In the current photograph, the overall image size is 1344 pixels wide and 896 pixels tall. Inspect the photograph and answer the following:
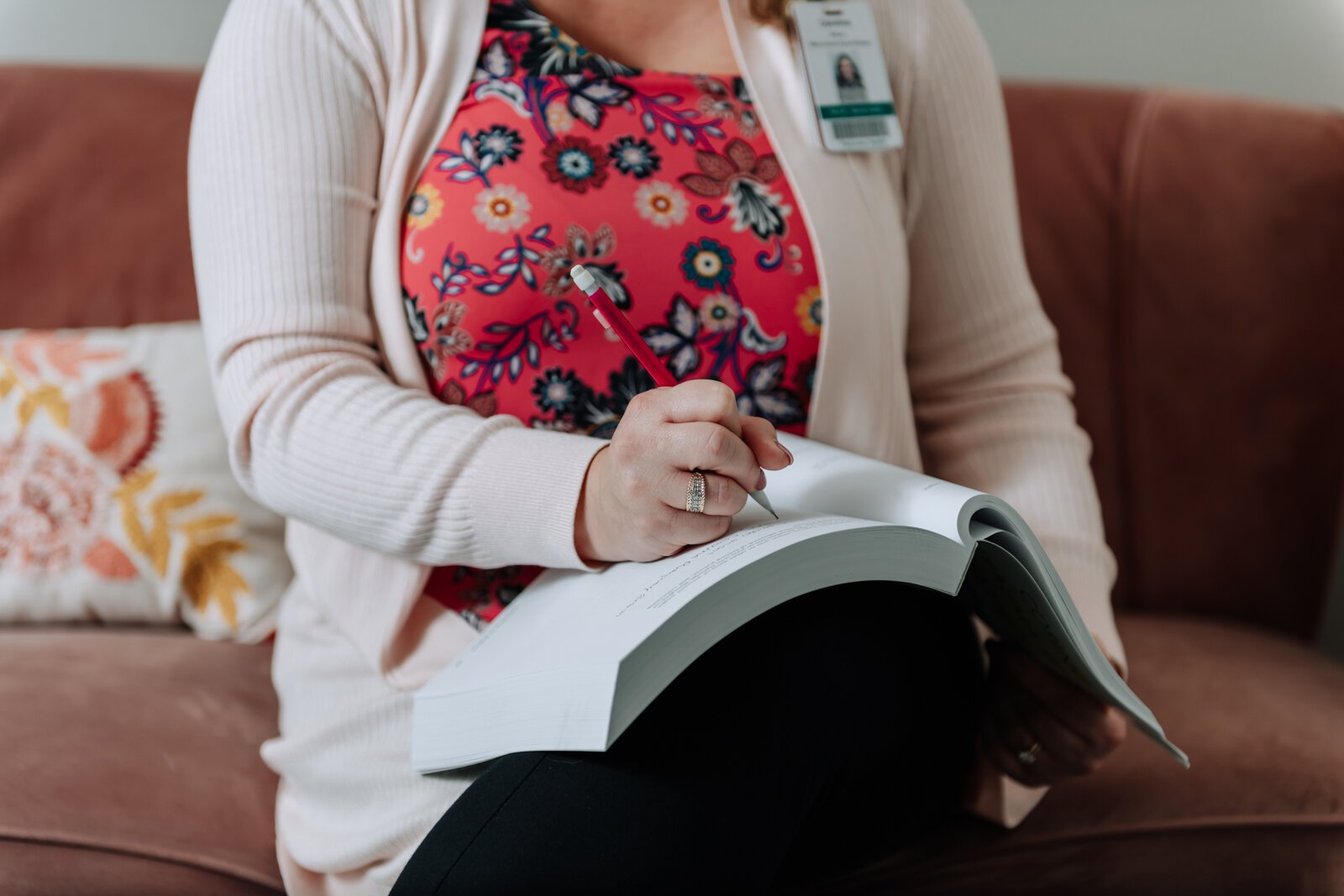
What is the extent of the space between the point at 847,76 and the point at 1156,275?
0.58 meters

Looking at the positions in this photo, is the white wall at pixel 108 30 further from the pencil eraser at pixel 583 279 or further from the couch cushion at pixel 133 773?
the pencil eraser at pixel 583 279

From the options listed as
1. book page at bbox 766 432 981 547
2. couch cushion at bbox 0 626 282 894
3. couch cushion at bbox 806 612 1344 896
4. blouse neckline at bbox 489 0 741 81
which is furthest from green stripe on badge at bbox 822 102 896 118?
couch cushion at bbox 0 626 282 894

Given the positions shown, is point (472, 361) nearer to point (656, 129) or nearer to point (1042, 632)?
point (656, 129)

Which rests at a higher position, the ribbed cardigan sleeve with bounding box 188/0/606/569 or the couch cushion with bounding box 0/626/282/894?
the ribbed cardigan sleeve with bounding box 188/0/606/569

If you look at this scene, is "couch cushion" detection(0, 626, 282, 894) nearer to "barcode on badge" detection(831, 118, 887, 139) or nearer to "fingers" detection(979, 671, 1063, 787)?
"fingers" detection(979, 671, 1063, 787)

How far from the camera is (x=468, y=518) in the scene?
1.97 feet

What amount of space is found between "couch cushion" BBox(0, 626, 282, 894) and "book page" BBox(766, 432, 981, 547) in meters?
0.44

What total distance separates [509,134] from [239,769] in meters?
0.49

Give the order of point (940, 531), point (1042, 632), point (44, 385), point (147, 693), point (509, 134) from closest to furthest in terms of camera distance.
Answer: point (940, 531)
point (1042, 632)
point (509, 134)
point (147, 693)
point (44, 385)

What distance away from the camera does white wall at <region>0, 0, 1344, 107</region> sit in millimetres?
1397

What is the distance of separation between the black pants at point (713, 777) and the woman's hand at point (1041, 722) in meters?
0.13

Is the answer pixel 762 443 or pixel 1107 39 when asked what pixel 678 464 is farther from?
pixel 1107 39

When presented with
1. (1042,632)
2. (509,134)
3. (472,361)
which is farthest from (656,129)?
(1042,632)

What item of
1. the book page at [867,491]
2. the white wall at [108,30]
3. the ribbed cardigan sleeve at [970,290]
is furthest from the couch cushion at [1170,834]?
the white wall at [108,30]
